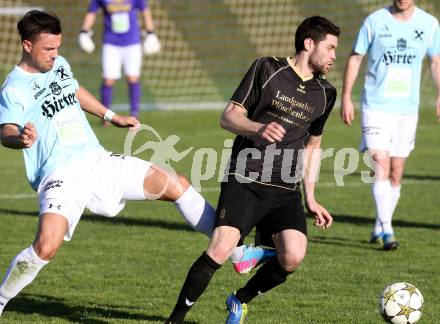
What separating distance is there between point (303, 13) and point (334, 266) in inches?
901

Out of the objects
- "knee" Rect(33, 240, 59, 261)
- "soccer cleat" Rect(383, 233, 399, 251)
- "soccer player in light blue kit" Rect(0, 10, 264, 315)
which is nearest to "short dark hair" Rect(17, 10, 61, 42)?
"soccer player in light blue kit" Rect(0, 10, 264, 315)

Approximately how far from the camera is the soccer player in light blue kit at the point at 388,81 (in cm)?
908

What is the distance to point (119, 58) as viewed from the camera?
17391 millimetres

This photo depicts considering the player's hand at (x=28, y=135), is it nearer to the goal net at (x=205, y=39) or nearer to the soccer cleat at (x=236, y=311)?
the soccer cleat at (x=236, y=311)

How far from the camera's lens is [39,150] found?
6336mm

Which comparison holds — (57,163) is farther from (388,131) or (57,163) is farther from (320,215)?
(388,131)

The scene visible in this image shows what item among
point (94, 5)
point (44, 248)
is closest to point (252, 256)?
point (44, 248)

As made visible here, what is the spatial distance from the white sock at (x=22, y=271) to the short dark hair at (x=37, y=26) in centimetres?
130

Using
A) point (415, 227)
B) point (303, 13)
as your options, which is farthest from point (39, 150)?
point (303, 13)

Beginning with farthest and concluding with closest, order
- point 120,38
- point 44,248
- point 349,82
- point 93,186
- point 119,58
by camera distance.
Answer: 1. point 119,58
2. point 120,38
3. point 349,82
4. point 93,186
5. point 44,248

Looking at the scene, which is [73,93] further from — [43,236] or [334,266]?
[334,266]

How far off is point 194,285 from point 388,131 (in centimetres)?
367

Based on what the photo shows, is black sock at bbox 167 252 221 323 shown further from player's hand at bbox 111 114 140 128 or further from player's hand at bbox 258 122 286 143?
player's hand at bbox 111 114 140 128

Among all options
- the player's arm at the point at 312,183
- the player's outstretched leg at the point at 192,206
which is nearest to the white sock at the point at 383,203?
the player's arm at the point at 312,183
